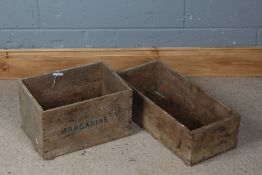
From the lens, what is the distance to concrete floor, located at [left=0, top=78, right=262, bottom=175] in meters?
1.99

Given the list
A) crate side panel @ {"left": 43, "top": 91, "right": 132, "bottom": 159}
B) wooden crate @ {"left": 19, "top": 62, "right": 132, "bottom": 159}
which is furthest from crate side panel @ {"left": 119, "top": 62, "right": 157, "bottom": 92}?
crate side panel @ {"left": 43, "top": 91, "right": 132, "bottom": 159}

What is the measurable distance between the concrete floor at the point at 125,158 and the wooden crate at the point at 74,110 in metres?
0.04

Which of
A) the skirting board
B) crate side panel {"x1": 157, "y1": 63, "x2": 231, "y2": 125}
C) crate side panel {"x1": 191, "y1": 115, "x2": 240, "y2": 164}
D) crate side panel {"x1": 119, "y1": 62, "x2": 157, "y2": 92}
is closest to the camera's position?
crate side panel {"x1": 191, "y1": 115, "x2": 240, "y2": 164}

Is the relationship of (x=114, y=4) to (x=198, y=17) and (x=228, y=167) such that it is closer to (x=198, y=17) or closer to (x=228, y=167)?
(x=198, y=17)

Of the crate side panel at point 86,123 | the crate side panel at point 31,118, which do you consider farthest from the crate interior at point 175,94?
the crate side panel at point 31,118

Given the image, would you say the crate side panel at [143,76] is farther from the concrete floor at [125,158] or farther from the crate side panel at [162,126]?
the concrete floor at [125,158]

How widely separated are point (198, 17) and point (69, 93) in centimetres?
66

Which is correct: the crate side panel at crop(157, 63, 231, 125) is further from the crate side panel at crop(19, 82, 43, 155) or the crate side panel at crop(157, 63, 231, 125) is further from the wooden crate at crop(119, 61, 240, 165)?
the crate side panel at crop(19, 82, 43, 155)

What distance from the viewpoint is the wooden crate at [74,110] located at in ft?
6.53

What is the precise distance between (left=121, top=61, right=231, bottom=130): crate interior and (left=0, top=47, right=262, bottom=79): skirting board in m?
0.15

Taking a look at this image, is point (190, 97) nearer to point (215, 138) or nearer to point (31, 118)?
point (215, 138)

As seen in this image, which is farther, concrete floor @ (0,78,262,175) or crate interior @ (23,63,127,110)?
crate interior @ (23,63,127,110)

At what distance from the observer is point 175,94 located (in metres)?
2.36

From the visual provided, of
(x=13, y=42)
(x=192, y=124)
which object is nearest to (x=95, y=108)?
(x=192, y=124)
